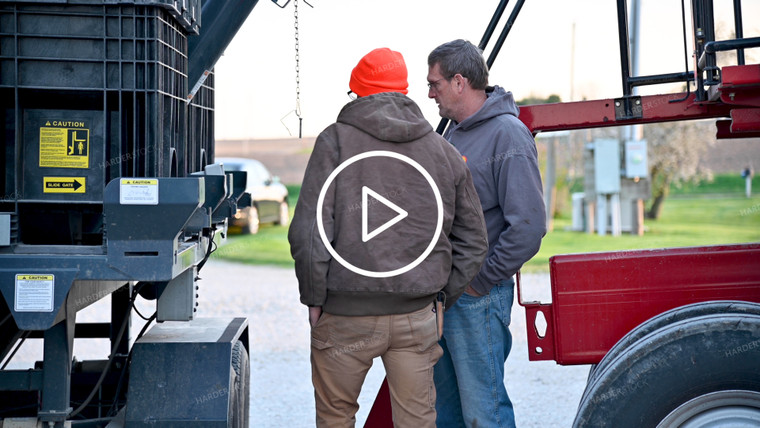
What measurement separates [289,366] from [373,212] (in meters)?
5.26

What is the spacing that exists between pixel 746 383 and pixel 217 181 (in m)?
2.22

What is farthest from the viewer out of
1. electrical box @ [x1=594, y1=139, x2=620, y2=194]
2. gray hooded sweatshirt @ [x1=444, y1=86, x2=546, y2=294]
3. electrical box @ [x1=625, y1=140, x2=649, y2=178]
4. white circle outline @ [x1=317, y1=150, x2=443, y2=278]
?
electrical box @ [x1=594, y1=139, x2=620, y2=194]

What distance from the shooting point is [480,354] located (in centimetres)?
372

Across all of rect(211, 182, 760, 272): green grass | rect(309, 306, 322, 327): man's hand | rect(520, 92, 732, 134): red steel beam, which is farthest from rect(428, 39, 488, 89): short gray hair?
rect(211, 182, 760, 272): green grass

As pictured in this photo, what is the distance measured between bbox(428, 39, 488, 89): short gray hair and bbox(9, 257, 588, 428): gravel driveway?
3.18 meters

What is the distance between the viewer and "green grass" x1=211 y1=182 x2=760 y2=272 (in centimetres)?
1772

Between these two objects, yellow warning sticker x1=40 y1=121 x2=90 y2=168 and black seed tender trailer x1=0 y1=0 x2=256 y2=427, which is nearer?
black seed tender trailer x1=0 y1=0 x2=256 y2=427

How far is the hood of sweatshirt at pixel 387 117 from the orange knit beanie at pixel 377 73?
0.04 m

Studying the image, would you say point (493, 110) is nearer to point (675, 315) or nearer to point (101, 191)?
point (675, 315)

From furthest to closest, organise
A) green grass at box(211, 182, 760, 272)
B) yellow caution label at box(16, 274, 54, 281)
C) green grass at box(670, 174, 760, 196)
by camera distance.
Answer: green grass at box(670, 174, 760, 196) → green grass at box(211, 182, 760, 272) → yellow caution label at box(16, 274, 54, 281)

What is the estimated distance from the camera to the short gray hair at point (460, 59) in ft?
12.4

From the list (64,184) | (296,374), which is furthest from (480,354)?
(296,374)

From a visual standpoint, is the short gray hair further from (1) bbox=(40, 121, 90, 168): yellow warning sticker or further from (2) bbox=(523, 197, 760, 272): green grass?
(2) bbox=(523, 197, 760, 272): green grass

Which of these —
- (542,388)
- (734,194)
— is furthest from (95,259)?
(734,194)
